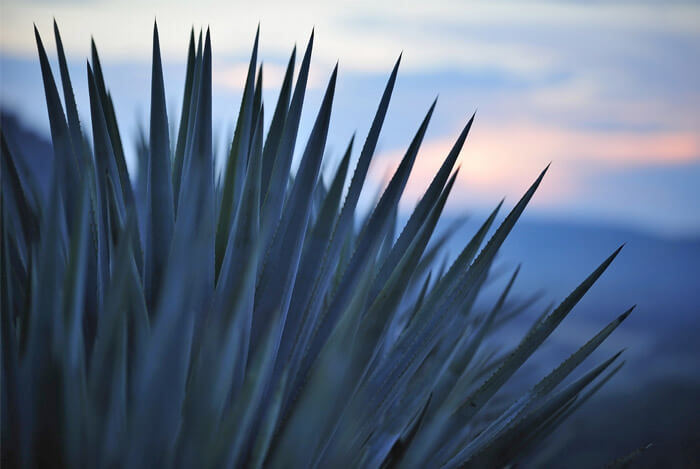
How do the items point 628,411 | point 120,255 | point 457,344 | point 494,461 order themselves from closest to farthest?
point 120,255 < point 494,461 < point 457,344 < point 628,411

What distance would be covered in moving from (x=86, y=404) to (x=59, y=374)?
3cm

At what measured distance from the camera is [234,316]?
0.49m

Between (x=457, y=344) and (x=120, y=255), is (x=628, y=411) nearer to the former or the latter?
(x=457, y=344)

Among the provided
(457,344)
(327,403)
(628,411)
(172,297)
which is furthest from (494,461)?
(628,411)

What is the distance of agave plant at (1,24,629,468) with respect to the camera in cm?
48

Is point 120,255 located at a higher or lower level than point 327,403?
higher

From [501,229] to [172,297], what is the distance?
1.06 feet

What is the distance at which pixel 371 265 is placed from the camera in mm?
536

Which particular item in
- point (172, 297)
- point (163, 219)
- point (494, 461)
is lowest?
point (494, 461)

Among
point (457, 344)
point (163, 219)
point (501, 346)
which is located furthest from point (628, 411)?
point (163, 219)

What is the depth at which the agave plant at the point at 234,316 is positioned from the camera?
48 centimetres

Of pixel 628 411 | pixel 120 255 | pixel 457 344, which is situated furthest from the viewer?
pixel 628 411

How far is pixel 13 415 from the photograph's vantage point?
20.0 inches

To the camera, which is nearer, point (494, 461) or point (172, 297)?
point (172, 297)
